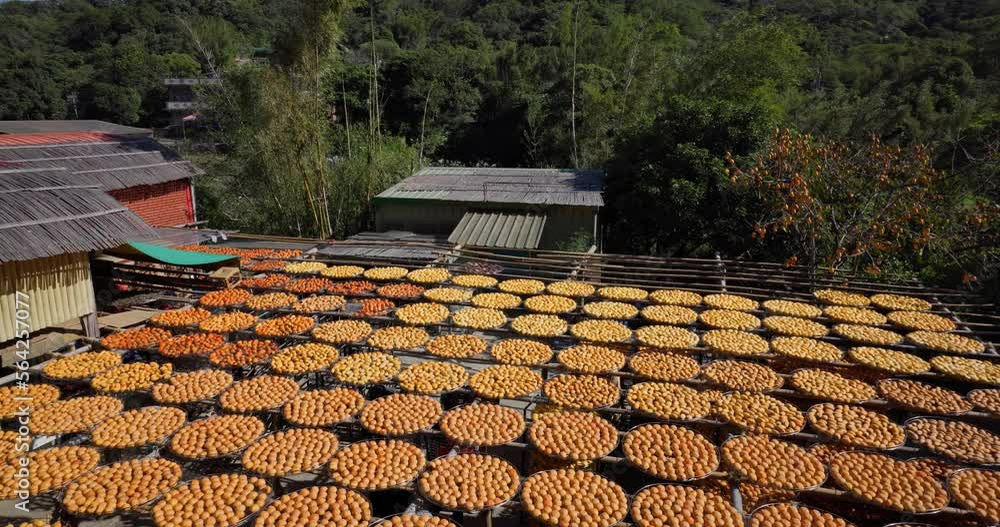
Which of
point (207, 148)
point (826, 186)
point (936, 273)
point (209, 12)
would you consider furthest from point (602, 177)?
point (209, 12)

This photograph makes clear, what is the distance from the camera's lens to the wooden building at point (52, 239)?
595 cm

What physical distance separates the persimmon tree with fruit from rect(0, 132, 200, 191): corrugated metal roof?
1334 cm

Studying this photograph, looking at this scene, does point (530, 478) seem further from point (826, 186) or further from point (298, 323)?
point (826, 186)

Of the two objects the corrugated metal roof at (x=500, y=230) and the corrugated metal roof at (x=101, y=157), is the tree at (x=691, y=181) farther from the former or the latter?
the corrugated metal roof at (x=101, y=157)

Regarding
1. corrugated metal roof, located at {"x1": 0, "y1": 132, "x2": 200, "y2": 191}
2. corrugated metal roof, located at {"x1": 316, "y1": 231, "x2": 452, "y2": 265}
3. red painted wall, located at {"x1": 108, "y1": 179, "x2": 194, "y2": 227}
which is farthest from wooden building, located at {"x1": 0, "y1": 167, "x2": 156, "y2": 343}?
red painted wall, located at {"x1": 108, "y1": 179, "x2": 194, "y2": 227}

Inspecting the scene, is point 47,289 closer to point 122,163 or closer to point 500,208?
point 122,163

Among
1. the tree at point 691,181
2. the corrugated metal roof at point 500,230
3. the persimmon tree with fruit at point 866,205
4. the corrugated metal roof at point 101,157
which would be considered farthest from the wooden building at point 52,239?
the tree at point 691,181

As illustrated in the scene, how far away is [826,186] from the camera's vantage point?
10.9 meters

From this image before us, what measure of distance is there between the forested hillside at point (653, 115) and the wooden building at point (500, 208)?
6.56 ft

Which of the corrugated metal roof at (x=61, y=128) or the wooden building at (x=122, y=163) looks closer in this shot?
the wooden building at (x=122, y=163)

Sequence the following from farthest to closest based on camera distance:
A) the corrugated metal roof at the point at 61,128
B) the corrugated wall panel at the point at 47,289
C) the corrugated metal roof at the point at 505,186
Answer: the corrugated metal roof at the point at 61,128, the corrugated metal roof at the point at 505,186, the corrugated wall panel at the point at 47,289

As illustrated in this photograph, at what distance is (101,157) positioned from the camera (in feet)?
43.6

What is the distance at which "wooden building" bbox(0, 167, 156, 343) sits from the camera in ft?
19.5

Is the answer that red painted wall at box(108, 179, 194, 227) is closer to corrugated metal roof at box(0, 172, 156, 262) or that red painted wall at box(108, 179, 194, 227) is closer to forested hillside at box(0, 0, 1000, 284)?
forested hillside at box(0, 0, 1000, 284)
